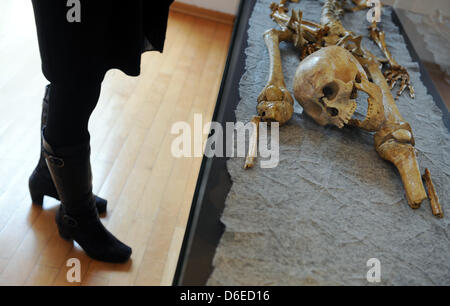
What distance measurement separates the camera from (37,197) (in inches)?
64.4

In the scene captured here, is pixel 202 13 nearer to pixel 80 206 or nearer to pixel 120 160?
pixel 120 160

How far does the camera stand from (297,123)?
4.35 feet

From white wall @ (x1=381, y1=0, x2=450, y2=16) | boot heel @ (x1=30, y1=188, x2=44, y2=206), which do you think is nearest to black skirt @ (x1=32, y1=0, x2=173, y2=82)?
boot heel @ (x1=30, y1=188, x2=44, y2=206)

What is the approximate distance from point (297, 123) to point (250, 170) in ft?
0.93

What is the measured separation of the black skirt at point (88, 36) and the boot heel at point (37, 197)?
703 mm

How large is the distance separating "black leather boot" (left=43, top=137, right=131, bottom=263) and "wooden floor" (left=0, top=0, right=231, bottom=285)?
7 cm

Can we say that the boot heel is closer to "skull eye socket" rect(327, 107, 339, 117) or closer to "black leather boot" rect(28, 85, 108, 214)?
"black leather boot" rect(28, 85, 108, 214)

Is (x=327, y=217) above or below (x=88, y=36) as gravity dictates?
below

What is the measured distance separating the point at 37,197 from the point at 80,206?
16.0 inches

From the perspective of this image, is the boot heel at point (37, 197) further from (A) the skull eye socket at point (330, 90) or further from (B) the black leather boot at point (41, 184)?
(A) the skull eye socket at point (330, 90)

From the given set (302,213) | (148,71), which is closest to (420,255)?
(302,213)

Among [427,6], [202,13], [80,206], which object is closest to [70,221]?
[80,206]

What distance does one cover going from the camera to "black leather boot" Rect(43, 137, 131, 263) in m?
1.20
